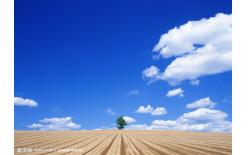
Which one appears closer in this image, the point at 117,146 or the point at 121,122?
the point at 117,146
